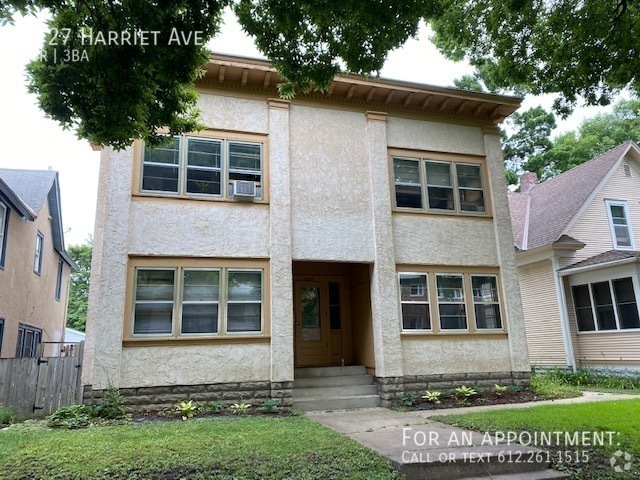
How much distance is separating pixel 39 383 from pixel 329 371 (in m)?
6.34

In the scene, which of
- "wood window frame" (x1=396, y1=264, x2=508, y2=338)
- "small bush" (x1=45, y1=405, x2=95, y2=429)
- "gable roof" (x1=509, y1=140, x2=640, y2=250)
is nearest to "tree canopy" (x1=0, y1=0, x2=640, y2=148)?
"wood window frame" (x1=396, y1=264, x2=508, y2=338)

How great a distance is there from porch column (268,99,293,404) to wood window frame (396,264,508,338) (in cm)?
273

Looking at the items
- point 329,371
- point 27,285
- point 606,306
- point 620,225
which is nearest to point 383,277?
point 329,371

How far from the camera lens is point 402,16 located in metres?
6.63

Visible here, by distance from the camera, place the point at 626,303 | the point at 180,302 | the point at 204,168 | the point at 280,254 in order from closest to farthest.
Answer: the point at 180,302 < the point at 280,254 < the point at 204,168 < the point at 626,303

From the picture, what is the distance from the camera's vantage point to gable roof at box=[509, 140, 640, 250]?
633 inches

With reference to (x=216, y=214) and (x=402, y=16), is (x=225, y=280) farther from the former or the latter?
(x=402, y=16)

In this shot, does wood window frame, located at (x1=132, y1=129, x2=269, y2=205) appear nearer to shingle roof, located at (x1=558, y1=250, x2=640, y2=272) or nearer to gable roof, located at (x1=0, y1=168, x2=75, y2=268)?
gable roof, located at (x1=0, y1=168, x2=75, y2=268)

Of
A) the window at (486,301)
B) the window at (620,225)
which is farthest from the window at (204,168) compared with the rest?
the window at (620,225)

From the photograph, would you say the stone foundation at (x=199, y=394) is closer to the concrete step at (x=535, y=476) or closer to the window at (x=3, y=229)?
the concrete step at (x=535, y=476)

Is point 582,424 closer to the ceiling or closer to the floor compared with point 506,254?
closer to the floor

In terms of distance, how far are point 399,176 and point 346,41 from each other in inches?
202

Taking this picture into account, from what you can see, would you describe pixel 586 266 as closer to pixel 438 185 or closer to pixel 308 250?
pixel 438 185

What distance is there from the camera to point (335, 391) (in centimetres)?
1016
